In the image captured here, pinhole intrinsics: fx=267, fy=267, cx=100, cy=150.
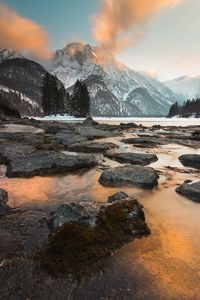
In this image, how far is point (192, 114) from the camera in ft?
515

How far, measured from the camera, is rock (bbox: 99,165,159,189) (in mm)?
10161

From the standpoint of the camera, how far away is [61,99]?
350 feet

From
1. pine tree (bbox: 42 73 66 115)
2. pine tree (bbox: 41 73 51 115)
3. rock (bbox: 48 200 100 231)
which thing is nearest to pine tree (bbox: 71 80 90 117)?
pine tree (bbox: 42 73 66 115)

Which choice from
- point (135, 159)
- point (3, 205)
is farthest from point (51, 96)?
point (3, 205)

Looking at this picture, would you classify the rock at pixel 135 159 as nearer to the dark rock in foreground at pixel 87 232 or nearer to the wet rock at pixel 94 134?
the dark rock in foreground at pixel 87 232

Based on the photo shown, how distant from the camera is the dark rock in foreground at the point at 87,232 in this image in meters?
5.02

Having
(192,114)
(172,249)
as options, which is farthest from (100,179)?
(192,114)

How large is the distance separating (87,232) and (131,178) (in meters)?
4.95

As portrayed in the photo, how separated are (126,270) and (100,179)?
590 centimetres

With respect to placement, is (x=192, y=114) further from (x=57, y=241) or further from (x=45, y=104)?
(x=57, y=241)

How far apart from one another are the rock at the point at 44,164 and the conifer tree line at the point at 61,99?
8868cm

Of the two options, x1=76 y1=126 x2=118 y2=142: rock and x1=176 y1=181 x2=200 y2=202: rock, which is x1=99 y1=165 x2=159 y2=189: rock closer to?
x1=176 y1=181 x2=200 y2=202: rock

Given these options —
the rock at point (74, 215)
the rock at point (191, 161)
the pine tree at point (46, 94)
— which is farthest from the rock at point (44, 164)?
the pine tree at point (46, 94)

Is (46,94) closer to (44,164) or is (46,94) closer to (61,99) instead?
(61,99)
